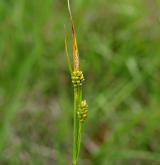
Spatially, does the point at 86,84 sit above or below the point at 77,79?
above

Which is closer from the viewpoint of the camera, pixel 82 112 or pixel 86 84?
pixel 82 112

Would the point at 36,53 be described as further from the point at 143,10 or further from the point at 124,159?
the point at 143,10

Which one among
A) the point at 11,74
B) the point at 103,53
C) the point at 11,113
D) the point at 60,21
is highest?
the point at 60,21

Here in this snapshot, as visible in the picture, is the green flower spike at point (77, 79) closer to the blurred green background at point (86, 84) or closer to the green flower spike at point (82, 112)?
the green flower spike at point (82, 112)

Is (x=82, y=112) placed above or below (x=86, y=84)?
below

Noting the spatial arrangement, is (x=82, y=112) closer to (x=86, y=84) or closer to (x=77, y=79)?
(x=77, y=79)

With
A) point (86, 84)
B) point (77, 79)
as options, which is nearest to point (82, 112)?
point (77, 79)

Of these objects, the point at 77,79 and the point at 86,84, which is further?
the point at 86,84

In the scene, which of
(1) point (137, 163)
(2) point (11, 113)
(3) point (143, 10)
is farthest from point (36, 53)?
(3) point (143, 10)

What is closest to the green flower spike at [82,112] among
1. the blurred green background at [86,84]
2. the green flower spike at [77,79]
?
the green flower spike at [77,79]
